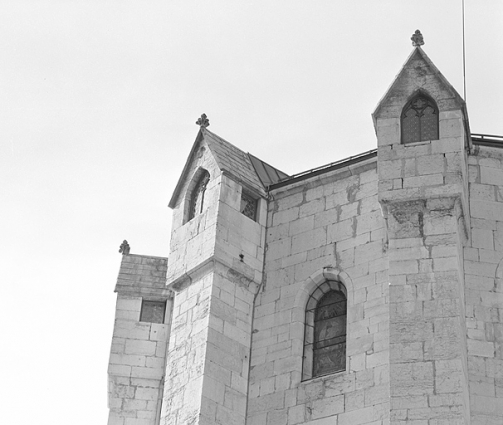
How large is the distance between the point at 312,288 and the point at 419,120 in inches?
141

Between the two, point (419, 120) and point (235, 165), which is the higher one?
point (235, 165)

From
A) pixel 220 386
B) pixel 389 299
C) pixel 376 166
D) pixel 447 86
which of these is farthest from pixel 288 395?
pixel 447 86

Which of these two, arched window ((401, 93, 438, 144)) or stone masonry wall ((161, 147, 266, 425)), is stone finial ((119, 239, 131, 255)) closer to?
stone masonry wall ((161, 147, 266, 425))

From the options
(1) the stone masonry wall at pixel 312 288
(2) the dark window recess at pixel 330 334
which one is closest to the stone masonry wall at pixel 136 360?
(1) the stone masonry wall at pixel 312 288

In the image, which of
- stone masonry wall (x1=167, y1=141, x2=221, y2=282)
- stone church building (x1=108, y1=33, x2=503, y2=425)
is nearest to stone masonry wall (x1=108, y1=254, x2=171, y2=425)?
stone church building (x1=108, y1=33, x2=503, y2=425)

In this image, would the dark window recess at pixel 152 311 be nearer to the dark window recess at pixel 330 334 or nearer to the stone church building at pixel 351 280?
the stone church building at pixel 351 280

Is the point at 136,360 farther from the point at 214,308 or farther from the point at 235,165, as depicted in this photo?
the point at 235,165

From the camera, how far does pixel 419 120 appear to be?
70.5 ft

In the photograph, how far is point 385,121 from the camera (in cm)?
2148

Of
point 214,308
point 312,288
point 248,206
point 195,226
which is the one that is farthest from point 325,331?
point 195,226

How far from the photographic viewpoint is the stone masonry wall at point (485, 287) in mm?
19656

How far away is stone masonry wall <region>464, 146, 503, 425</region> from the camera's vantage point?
19656 millimetres

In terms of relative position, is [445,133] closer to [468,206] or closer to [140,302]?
[468,206]

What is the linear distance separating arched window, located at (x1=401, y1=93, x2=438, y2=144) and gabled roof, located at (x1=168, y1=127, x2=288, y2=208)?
12.1 ft
